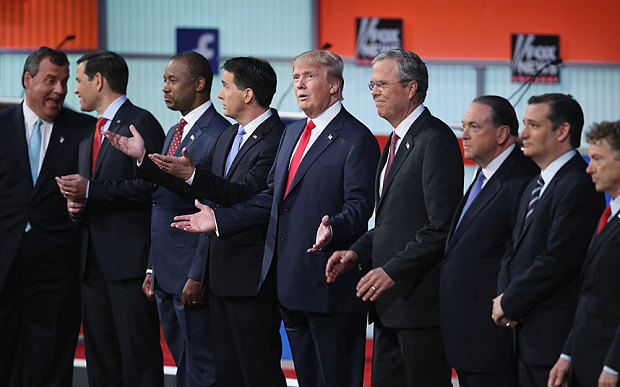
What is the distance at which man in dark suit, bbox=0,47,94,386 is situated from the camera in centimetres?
413

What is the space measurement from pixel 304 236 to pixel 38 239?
1.44 m

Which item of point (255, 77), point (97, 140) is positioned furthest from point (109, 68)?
point (255, 77)

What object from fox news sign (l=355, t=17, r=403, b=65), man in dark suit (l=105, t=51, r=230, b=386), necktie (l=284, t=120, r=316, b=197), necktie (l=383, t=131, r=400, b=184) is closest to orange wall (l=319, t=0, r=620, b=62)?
fox news sign (l=355, t=17, r=403, b=65)

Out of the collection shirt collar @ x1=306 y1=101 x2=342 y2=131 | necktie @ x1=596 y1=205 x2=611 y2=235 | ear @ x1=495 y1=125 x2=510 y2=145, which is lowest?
necktie @ x1=596 y1=205 x2=611 y2=235

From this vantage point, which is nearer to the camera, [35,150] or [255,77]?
[255,77]

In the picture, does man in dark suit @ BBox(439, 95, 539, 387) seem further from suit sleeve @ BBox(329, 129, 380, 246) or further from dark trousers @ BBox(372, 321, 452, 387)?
suit sleeve @ BBox(329, 129, 380, 246)

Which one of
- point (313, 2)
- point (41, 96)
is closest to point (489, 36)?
point (313, 2)

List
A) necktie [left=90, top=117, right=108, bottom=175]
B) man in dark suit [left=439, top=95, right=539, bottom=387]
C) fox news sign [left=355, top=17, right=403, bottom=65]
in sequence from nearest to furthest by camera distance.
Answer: man in dark suit [left=439, top=95, right=539, bottom=387]
necktie [left=90, top=117, right=108, bottom=175]
fox news sign [left=355, top=17, right=403, bottom=65]

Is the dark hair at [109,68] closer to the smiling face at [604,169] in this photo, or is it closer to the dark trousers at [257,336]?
the dark trousers at [257,336]

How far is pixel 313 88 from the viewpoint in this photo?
133 inches

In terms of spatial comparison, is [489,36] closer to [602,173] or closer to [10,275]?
[10,275]

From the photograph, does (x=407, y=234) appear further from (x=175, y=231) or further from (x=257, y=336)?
(x=175, y=231)

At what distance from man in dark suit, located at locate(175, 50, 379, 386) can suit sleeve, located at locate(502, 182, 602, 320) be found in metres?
0.70

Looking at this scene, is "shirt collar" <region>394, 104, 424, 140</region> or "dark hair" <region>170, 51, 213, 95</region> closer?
"shirt collar" <region>394, 104, 424, 140</region>
